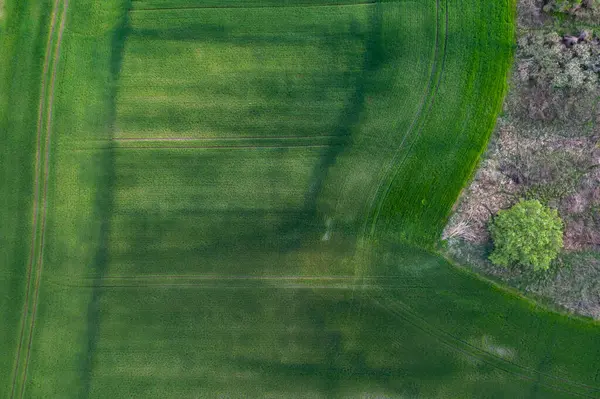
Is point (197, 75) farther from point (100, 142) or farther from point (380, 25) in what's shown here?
point (380, 25)

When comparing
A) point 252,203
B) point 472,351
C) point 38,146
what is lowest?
point 472,351

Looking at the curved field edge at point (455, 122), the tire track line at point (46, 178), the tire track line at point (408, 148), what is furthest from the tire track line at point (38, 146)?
the curved field edge at point (455, 122)

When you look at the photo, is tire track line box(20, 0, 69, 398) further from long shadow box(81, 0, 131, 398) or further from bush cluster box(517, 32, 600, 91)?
bush cluster box(517, 32, 600, 91)

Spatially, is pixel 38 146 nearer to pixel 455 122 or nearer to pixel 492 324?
pixel 455 122

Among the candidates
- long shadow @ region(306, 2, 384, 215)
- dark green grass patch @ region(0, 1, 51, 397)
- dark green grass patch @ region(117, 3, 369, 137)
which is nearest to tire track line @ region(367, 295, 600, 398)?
long shadow @ region(306, 2, 384, 215)

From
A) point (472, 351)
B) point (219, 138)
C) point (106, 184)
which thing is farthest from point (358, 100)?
point (472, 351)

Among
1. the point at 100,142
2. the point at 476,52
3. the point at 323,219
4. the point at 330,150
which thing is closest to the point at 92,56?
the point at 100,142

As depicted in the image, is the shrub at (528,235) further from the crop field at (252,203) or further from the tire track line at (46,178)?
the tire track line at (46,178)
